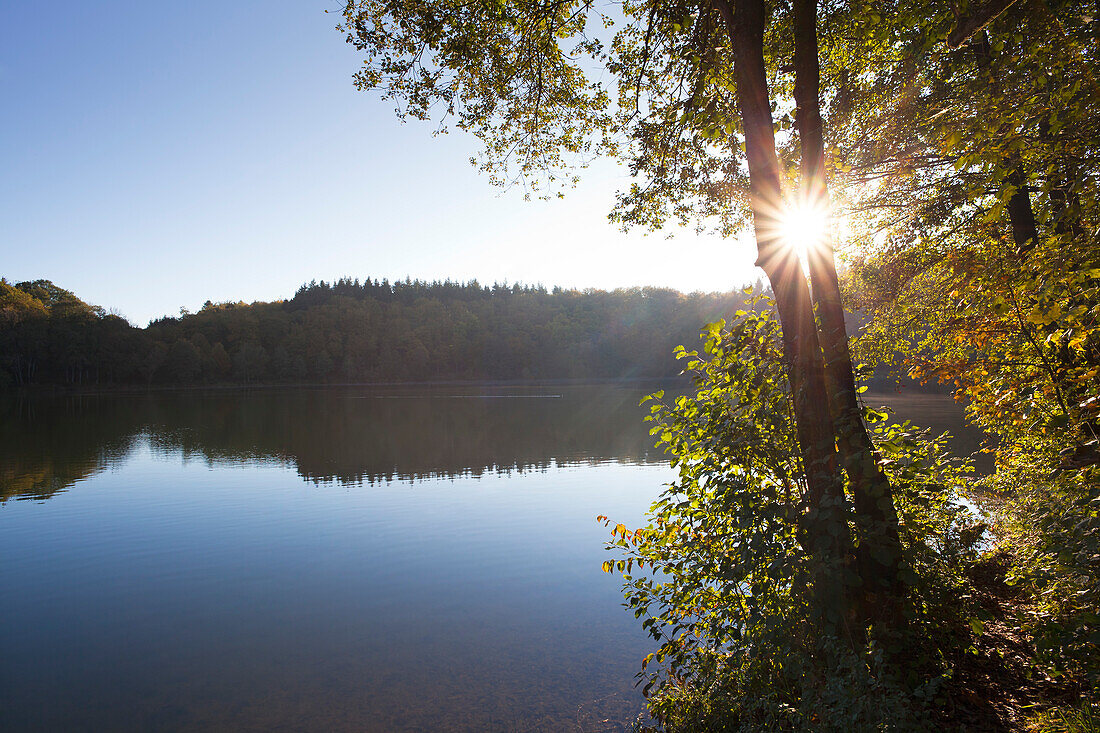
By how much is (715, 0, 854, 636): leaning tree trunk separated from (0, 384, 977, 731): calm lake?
292 centimetres

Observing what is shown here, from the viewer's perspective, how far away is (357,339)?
113688mm

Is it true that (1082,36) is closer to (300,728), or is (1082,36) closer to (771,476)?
(771,476)

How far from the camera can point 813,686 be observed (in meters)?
3.62

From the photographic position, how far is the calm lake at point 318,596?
5930 millimetres

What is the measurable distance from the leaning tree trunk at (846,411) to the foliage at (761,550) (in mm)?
182

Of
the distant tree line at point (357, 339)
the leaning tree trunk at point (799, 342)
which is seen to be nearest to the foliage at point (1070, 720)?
the leaning tree trunk at point (799, 342)

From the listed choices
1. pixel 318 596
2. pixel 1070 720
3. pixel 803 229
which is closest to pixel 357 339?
pixel 318 596

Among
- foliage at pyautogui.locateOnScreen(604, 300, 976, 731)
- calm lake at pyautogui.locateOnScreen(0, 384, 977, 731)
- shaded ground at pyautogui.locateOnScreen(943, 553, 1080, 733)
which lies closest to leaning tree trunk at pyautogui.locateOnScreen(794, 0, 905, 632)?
foliage at pyautogui.locateOnScreen(604, 300, 976, 731)

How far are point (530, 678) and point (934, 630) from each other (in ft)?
12.9

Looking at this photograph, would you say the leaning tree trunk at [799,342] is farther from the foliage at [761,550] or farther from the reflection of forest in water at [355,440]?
the reflection of forest in water at [355,440]

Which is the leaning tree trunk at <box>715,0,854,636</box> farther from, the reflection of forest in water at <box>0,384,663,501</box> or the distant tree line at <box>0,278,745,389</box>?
the distant tree line at <box>0,278,745,389</box>

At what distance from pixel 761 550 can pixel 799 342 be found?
1.39 metres

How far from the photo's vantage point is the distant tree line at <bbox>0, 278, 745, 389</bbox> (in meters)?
88.5

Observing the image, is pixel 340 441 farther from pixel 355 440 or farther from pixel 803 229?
pixel 803 229
